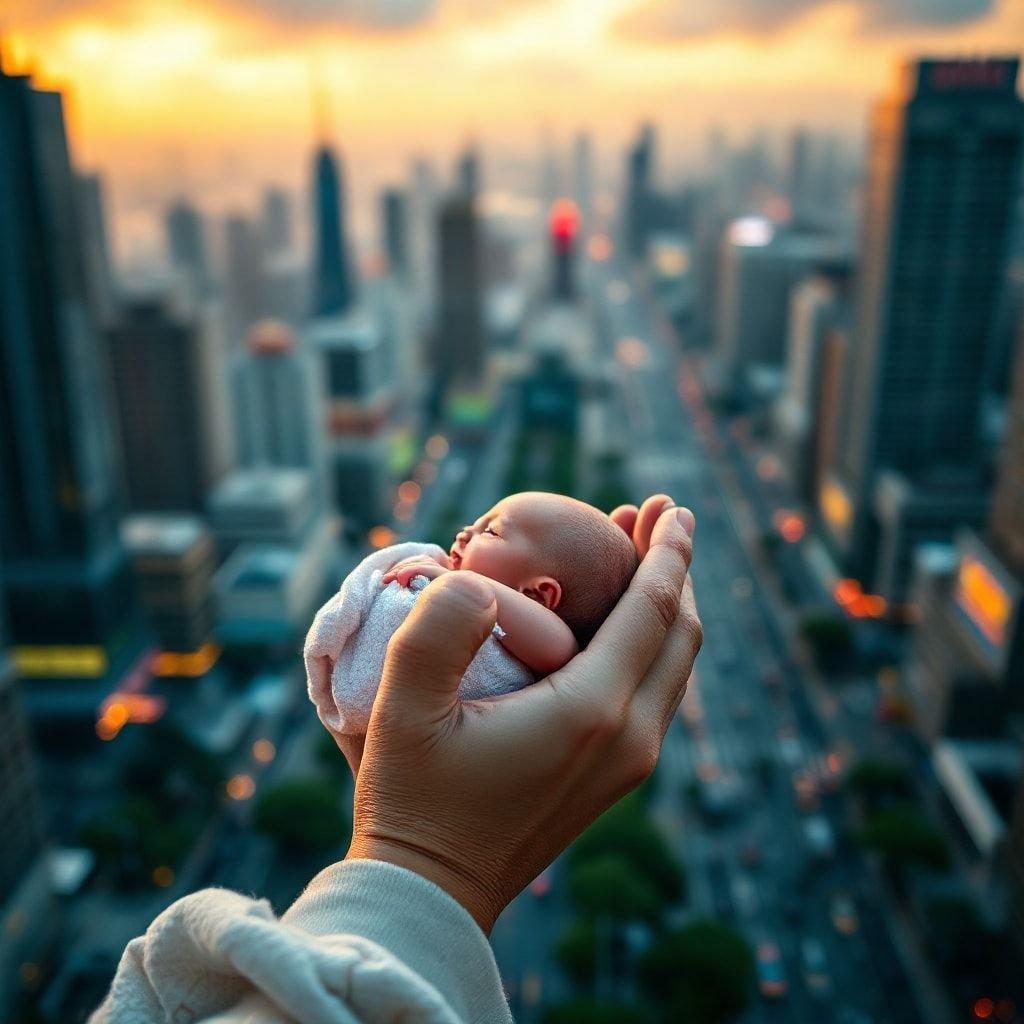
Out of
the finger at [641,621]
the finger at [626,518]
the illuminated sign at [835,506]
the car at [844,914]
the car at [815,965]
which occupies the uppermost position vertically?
the finger at [641,621]

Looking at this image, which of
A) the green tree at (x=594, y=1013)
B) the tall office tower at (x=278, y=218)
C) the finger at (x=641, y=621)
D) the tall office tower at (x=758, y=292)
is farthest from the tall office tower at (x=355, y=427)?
the finger at (x=641, y=621)

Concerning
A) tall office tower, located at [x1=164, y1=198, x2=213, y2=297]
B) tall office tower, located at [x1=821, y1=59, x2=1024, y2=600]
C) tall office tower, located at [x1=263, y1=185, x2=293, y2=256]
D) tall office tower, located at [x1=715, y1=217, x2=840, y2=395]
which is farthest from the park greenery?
tall office tower, located at [x1=263, y1=185, x2=293, y2=256]

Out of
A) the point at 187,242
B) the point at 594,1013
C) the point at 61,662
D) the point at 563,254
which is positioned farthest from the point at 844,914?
the point at 563,254

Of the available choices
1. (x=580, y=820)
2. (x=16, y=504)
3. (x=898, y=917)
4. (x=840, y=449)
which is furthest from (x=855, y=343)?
(x=580, y=820)

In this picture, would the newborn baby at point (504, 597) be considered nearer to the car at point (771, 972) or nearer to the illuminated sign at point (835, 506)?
the car at point (771, 972)

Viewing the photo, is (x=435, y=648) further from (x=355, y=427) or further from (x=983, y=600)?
(x=355, y=427)

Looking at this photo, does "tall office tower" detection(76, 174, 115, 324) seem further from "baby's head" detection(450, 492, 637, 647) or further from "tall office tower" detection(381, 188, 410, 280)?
"baby's head" detection(450, 492, 637, 647)

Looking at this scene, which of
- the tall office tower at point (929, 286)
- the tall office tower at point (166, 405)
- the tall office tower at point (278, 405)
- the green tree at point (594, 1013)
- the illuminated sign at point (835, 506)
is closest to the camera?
the green tree at point (594, 1013)
